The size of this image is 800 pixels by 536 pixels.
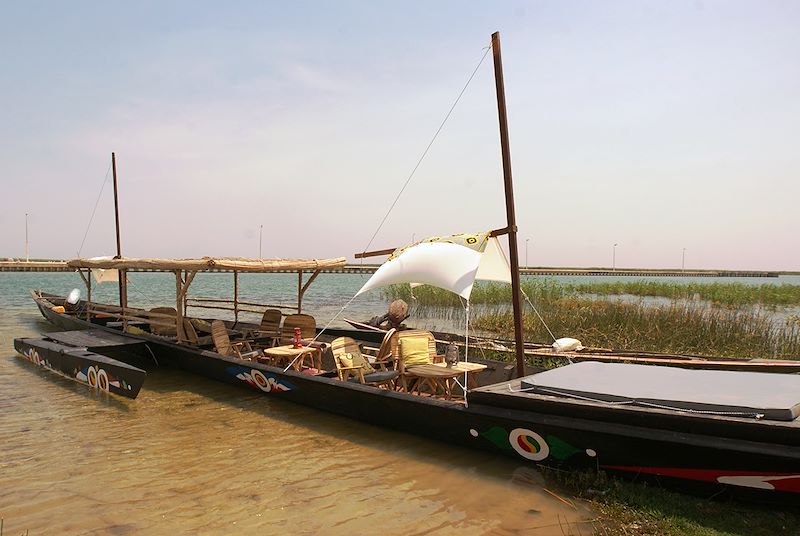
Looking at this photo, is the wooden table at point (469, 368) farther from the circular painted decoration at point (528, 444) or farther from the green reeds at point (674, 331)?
the green reeds at point (674, 331)

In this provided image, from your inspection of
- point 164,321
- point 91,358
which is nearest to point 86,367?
point 91,358

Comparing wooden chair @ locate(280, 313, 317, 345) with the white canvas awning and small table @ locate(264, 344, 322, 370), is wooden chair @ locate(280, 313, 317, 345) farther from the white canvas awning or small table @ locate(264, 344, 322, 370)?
the white canvas awning

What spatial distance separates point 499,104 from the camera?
723cm

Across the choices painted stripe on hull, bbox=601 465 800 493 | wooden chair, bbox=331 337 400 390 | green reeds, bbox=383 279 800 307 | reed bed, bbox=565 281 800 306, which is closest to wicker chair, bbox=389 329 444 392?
wooden chair, bbox=331 337 400 390

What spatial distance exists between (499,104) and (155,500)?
21.5 feet

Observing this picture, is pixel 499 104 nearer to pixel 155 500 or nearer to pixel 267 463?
pixel 267 463

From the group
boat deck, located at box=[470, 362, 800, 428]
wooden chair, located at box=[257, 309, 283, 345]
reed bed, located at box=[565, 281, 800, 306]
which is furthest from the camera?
reed bed, located at box=[565, 281, 800, 306]

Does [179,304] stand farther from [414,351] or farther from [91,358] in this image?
[414,351]

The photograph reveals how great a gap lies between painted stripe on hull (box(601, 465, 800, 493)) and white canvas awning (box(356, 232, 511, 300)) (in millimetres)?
3319

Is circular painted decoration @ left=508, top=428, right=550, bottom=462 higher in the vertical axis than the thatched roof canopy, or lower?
lower

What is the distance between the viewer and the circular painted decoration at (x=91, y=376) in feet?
31.6

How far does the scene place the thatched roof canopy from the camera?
971 centimetres

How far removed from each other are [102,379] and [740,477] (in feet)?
32.6

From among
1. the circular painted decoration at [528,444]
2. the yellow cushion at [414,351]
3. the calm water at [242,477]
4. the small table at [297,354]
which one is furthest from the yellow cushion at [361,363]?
the circular painted decoration at [528,444]
